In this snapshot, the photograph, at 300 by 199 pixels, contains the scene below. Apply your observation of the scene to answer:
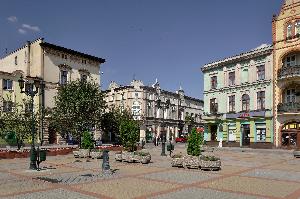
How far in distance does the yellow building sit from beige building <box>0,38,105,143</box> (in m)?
26.7

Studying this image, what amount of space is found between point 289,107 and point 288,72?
3989 mm

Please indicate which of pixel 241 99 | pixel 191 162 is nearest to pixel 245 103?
pixel 241 99

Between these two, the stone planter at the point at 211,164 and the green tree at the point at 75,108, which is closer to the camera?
the stone planter at the point at 211,164

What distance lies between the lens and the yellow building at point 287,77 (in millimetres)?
35875

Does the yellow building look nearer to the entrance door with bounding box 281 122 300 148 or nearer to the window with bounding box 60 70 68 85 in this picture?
the entrance door with bounding box 281 122 300 148

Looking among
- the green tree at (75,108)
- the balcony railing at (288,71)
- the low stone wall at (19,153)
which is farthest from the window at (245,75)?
the low stone wall at (19,153)

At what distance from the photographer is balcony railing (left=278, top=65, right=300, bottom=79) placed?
35219 mm

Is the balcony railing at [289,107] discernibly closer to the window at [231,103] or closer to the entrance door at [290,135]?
the entrance door at [290,135]

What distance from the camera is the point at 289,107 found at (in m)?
35.8

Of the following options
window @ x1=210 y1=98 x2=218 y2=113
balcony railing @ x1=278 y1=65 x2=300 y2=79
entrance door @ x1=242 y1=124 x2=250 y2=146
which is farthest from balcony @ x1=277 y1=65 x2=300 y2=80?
window @ x1=210 y1=98 x2=218 y2=113

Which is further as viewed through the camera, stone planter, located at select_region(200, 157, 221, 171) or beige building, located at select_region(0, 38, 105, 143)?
beige building, located at select_region(0, 38, 105, 143)

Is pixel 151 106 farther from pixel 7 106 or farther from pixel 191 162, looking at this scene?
pixel 191 162

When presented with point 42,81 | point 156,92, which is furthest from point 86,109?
point 156,92

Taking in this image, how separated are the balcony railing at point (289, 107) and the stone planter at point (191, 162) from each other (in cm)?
2271
